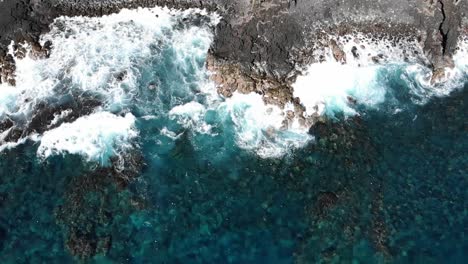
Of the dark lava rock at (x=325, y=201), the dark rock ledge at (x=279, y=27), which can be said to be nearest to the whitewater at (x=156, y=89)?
the dark rock ledge at (x=279, y=27)

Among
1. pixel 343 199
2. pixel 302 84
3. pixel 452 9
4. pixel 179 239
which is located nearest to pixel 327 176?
pixel 343 199

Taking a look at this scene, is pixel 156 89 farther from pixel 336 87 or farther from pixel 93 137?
pixel 336 87

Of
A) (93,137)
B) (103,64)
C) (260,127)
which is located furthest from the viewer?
(103,64)

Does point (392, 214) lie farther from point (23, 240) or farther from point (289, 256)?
point (23, 240)

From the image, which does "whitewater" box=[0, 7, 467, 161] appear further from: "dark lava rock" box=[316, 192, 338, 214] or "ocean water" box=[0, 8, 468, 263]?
"dark lava rock" box=[316, 192, 338, 214]

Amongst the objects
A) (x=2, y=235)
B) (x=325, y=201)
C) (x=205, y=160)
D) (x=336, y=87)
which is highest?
(x=336, y=87)

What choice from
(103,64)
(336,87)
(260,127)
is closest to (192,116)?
(260,127)

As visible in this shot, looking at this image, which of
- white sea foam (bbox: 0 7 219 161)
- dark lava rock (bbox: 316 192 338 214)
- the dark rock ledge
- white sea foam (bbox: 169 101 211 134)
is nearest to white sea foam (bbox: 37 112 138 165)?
white sea foam (bbox: 0 7 219 161)
